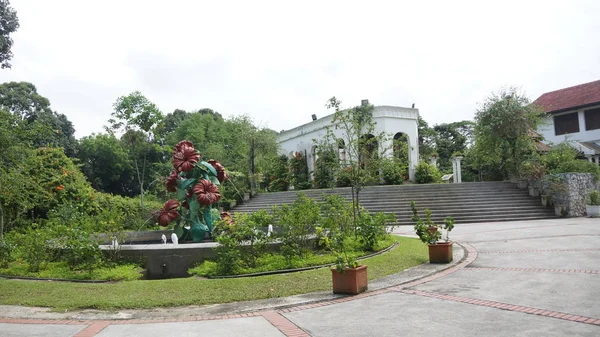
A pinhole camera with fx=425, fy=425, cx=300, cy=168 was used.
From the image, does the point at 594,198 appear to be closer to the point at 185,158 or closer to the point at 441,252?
the point at 441,252

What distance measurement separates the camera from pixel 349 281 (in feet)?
20.2

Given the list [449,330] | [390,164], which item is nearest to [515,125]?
[390,164]

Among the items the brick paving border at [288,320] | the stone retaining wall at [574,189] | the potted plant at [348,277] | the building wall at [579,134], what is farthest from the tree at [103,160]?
the potted plant at [348,277]

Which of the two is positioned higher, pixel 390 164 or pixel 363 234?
pixel 390 164

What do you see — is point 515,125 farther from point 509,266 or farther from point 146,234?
point 146,234

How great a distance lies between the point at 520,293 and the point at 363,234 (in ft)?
13.0

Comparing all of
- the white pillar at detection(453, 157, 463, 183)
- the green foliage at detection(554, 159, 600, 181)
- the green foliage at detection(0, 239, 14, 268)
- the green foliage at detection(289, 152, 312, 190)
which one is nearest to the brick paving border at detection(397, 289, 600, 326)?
the green foliage at detection(0, 239, 14, 268)

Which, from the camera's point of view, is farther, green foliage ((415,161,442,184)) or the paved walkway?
green foliage ((415,161,442,184))

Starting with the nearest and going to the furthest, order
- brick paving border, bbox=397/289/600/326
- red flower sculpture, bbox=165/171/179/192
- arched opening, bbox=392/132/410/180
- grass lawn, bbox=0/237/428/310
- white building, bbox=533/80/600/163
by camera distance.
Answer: brick paving border, bbox=397/289/600/326 → grass lawn, bbox=0/237/428/310 → red flower sculpture, bbox=165/171/179/192 → arched opening, bbox=392/132/410/180 → white building, bbox=533/80/600/163

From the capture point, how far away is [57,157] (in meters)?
17.2

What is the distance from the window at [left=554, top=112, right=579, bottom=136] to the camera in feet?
101

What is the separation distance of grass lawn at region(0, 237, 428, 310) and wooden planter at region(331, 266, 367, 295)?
384 millimetres

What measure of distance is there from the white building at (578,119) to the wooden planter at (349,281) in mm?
27607

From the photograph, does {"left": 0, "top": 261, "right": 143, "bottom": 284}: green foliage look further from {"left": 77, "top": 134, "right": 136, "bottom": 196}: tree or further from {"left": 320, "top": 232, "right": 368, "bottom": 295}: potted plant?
{"left": 77, "top": 134, "right": 136, "bottom": 196}: tree
